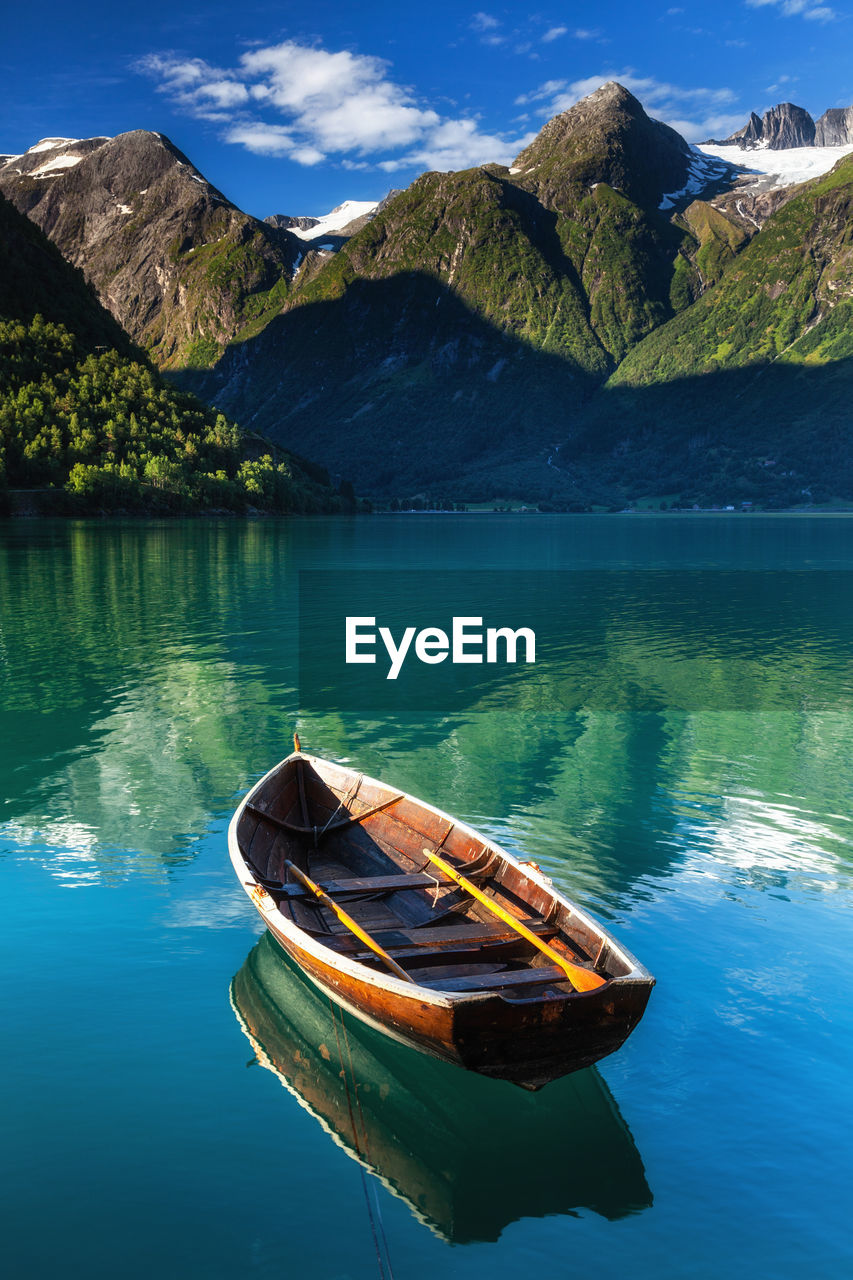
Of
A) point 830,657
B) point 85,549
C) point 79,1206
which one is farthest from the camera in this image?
point 85,549

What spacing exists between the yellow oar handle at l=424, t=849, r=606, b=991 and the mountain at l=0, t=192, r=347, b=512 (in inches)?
5410

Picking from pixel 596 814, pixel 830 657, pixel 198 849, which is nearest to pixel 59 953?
pixel 198 849

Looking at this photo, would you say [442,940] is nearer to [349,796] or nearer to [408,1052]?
[408,1052]

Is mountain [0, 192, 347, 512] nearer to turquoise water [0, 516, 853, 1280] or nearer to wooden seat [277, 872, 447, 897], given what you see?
turquoise water [0, 516, 853, 1280]

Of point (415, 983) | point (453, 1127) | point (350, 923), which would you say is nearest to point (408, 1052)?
point (453, 1127)

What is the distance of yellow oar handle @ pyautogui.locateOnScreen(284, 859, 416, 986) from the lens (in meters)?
9.33

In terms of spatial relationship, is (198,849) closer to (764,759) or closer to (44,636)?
(764,759)

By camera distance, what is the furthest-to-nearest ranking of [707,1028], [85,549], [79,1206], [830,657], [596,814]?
1. [85,549]
2. [830,657]
3. [596,814]
4. [707,1028]
5. [79,1206]

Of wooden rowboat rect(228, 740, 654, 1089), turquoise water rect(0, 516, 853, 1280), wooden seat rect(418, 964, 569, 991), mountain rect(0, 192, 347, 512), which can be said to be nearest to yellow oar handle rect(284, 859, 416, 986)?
wooden rowboat rect(228, 740, 654, 1089)

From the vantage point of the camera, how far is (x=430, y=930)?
1068 cm

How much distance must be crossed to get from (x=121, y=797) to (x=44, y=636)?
73.8 ft

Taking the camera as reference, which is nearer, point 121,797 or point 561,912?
point 561,912

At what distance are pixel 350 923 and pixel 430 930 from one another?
99 centimetres

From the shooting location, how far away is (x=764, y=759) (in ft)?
76.1
